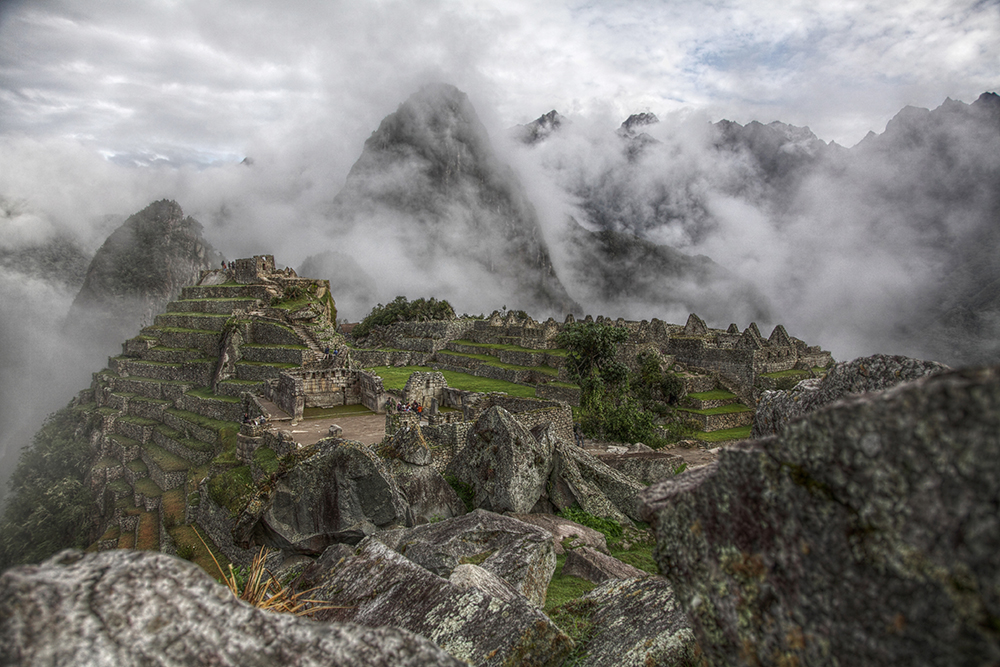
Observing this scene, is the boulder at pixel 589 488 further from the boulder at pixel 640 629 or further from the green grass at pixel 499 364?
the green grass at pixel 499 364

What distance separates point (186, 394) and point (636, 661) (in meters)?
29.0

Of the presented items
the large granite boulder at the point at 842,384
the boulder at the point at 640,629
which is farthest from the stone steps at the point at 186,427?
the large granite boulder at the point at 842,384

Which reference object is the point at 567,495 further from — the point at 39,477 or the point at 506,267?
the point at 506,267

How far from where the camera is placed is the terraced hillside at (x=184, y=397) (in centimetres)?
2008

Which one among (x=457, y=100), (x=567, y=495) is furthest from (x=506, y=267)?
(x=567, y=495)

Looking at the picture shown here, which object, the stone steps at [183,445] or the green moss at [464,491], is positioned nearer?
the green moss at [464,491]

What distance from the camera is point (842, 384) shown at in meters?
3.40

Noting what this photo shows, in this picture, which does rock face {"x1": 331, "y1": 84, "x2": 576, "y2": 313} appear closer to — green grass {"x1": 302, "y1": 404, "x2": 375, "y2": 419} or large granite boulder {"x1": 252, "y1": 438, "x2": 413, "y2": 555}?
green grass {"x1": 302, "y1": 404, "x2": 375, "y2": 419}

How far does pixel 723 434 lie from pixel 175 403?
2855cm

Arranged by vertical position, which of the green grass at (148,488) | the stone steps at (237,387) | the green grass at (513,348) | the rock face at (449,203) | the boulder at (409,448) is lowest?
the green grass at (148,488)

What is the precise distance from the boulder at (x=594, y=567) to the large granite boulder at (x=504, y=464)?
243 cm

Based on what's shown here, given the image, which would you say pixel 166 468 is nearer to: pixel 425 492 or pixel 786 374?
pixel 425 492

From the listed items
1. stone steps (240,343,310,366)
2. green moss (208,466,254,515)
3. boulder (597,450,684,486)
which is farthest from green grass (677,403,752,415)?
green moss (208,466,254,515)

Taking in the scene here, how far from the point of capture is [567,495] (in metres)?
9.53
